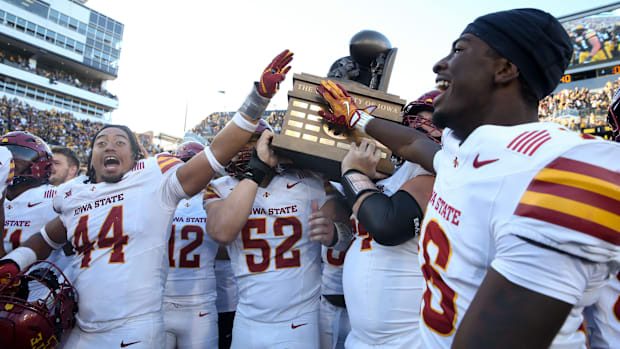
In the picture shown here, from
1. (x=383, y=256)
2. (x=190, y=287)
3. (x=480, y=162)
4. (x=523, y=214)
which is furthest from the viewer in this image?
(x=190, y=287)

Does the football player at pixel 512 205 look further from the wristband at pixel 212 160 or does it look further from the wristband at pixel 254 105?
the wristband at pixel 212 160

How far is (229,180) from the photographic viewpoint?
295cm

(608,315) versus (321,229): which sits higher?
(608,315)

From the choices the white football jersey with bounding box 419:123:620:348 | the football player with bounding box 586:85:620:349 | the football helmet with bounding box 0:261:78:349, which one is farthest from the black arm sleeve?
the football helmet with bounding box 0:261:78:349

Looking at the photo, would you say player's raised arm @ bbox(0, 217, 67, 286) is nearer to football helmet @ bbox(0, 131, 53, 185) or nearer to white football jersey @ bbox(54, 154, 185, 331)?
white football jersey @ bbox(54, 154, 185, 331)

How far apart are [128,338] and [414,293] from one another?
1.93m

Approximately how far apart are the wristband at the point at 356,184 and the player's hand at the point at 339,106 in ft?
1.23

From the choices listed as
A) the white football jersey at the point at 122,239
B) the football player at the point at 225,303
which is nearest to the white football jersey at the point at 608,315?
the white football jersey at the point at 122,239

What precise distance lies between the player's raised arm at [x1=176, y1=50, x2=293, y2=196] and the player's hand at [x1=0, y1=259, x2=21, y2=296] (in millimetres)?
1365

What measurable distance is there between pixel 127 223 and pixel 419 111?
224cm

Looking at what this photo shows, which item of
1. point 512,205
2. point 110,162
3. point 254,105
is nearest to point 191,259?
point 110,162

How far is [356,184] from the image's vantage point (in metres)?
1.88

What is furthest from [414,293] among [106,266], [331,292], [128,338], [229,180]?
[106,266]

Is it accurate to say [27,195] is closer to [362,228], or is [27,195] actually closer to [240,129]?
[240,129]
